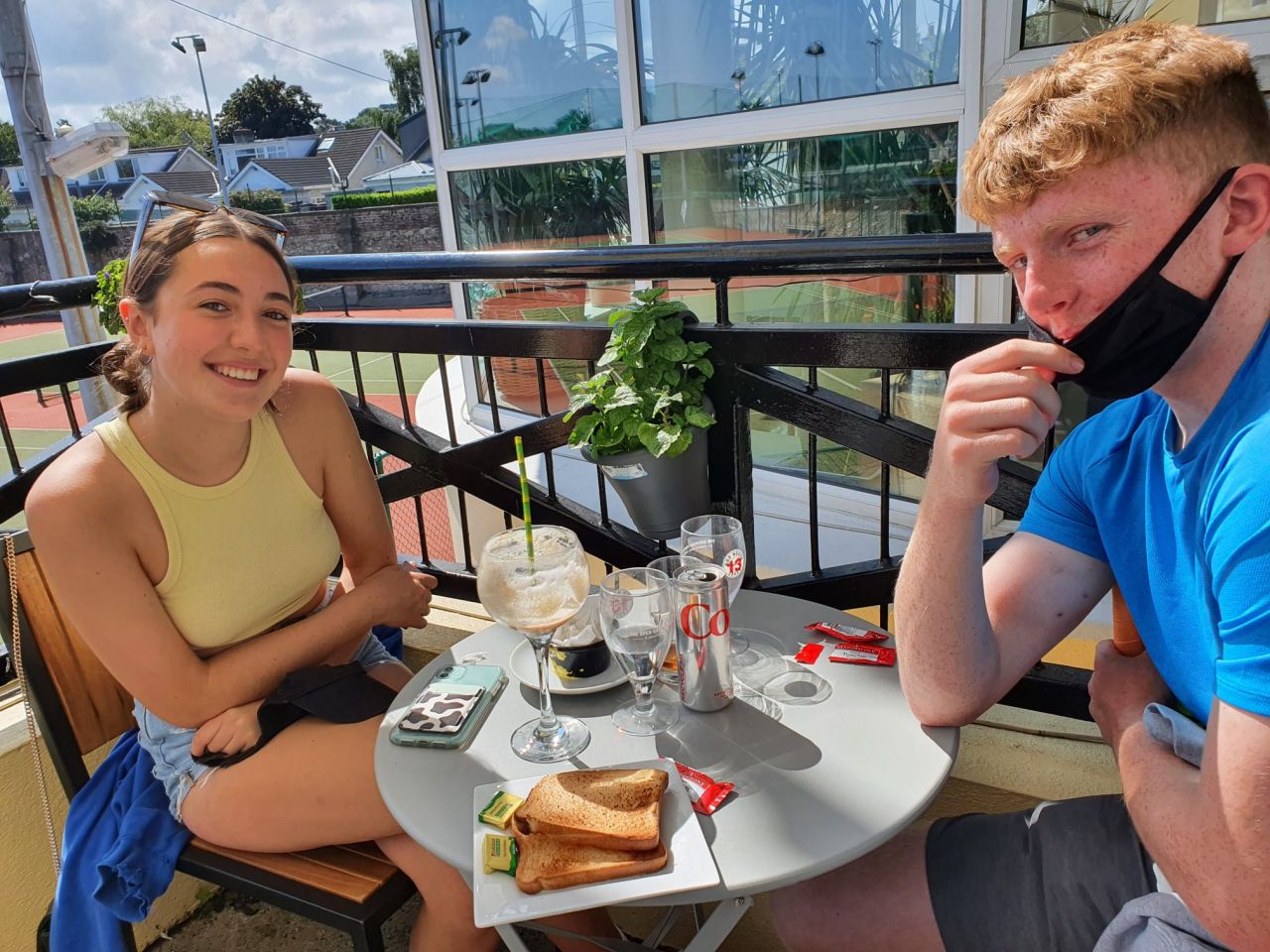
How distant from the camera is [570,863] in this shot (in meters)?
0.87

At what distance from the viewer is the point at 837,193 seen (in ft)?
13.8

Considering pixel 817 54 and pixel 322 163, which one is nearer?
pixel 817 54

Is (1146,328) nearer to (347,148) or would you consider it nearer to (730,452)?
(730,452)

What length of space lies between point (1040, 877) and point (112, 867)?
4.60ft

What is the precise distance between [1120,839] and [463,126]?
590 cm

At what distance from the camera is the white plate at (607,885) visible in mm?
823

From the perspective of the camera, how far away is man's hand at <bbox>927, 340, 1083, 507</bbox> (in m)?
0.94

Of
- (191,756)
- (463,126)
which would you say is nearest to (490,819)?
(191,756)

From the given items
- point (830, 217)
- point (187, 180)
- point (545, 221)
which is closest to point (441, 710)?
point (830, 217)

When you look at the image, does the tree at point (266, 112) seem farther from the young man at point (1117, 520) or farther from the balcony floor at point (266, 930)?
the young man at point (1117, 520)

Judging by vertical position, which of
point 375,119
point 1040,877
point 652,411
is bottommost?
point 1040,877

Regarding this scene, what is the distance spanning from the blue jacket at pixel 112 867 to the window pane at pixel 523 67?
4.55 m

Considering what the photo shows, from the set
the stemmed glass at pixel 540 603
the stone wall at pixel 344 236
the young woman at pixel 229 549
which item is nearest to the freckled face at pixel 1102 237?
the stemmed glass at pixel 540 603

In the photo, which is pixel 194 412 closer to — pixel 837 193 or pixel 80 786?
pixel 80 786
